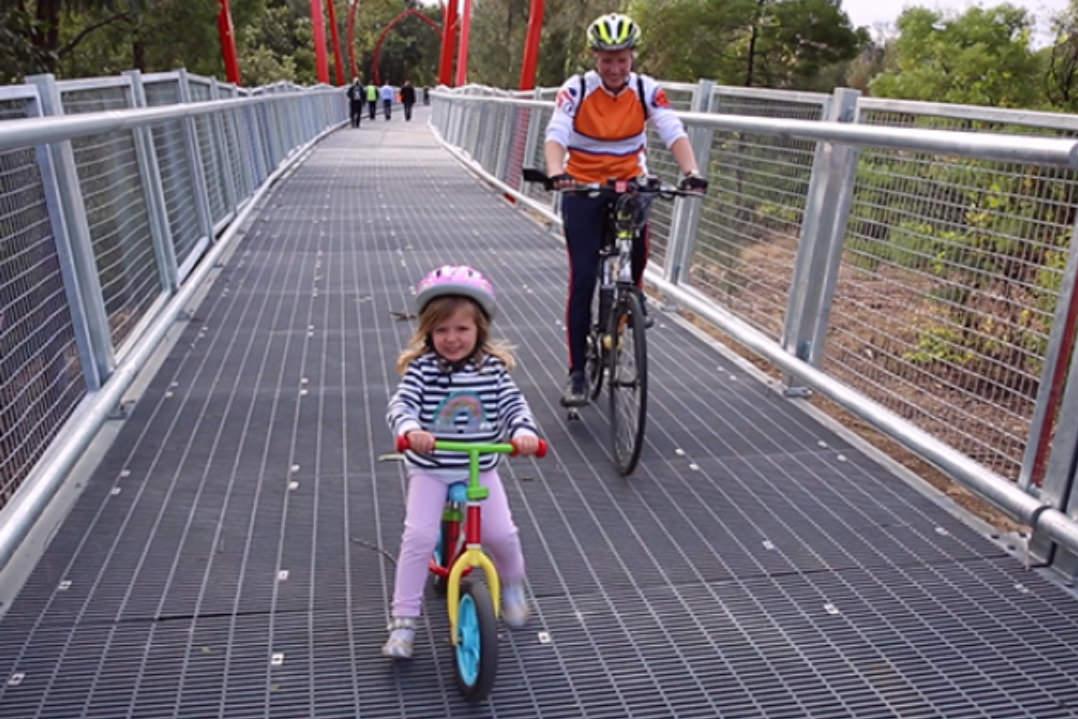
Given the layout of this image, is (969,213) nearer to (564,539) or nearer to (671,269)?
(564,539)

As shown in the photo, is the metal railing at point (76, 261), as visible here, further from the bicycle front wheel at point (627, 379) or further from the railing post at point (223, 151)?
the railing post at point (223, 151)

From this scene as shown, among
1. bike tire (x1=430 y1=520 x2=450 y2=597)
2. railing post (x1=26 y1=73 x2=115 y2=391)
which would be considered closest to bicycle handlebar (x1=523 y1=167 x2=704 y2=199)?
bike tire (x1=430 y1=520 x2=450 y2=597)

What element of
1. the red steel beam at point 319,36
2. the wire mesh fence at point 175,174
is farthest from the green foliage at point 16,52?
the red steel beam at point 319,36

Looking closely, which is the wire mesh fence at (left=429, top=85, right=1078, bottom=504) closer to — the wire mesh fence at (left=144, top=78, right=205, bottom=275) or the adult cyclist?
the adult cyclist

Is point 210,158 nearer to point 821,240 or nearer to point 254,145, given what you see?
point 254,145

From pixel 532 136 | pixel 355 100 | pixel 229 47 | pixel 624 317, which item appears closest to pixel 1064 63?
pixel 532 136

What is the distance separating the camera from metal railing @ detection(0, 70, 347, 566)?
12.0ft

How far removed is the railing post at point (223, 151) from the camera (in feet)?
31.8

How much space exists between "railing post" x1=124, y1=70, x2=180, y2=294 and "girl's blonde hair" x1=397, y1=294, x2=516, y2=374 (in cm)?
371

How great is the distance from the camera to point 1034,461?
349 cm

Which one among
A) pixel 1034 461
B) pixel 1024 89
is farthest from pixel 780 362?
pixel 1024 89

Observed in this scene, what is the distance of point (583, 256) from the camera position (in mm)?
4672

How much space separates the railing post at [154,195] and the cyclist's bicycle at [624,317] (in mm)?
2748

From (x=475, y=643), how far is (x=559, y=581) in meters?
0.75
